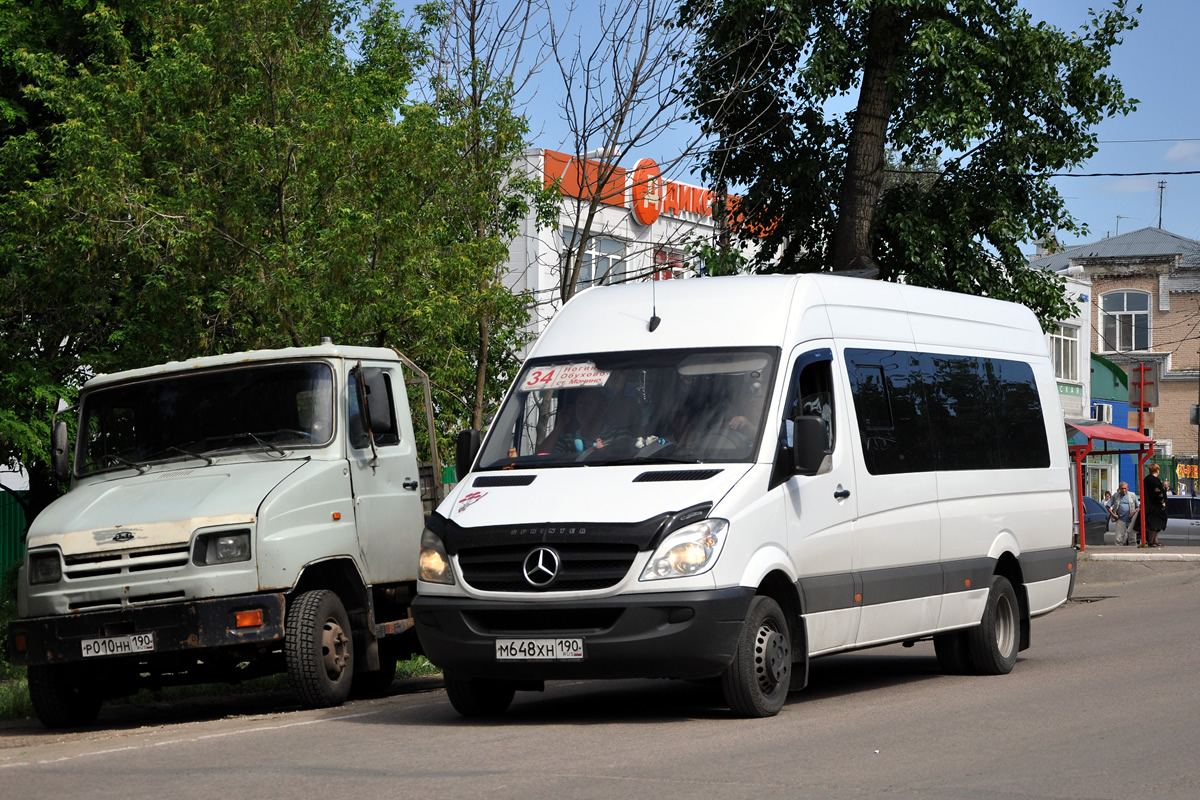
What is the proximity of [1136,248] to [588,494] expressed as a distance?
224ft

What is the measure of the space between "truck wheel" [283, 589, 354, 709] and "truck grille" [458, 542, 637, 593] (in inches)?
68.5

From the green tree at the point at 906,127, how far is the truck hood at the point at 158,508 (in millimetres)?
10648

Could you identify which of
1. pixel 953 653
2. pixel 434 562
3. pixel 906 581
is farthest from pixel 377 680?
A: pixel 953 653

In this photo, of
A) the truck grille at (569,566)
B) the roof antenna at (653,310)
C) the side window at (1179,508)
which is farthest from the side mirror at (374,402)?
the side window at (1179,508)

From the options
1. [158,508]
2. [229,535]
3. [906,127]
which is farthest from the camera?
[906,127]

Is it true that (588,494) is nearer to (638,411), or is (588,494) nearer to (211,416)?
(638,411)

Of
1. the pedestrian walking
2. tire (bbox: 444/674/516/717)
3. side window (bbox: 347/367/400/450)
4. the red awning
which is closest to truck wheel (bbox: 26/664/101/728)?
side window (bbox: 347/367/400/450)

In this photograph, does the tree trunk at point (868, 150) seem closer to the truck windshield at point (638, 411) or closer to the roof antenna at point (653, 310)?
the roof antenna at point (653, 310)

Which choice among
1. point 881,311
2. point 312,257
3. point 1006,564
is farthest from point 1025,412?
point 312,257

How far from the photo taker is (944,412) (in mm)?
12055

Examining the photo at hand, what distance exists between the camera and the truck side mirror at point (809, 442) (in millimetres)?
9680

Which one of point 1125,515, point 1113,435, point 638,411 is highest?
point 1113,435

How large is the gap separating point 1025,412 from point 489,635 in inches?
231

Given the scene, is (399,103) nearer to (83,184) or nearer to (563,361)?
(83,184)
